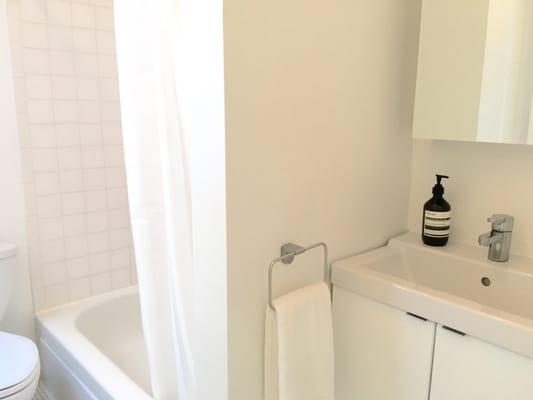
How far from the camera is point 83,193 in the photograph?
84.0 inches

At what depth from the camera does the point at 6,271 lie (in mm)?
1907

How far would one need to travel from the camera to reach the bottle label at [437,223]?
1518 millimetres

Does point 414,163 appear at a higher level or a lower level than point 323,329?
higher

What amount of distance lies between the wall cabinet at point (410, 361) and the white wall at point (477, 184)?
1.51ft

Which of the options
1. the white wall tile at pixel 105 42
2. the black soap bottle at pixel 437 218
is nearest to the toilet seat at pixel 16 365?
the white wall tile at pixel 105 42

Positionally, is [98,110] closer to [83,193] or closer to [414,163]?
[83,193]

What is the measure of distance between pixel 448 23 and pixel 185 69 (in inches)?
31.3

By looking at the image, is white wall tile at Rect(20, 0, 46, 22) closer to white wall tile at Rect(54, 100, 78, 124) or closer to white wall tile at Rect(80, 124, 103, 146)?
white wall tile at Rect(54, 100, 78, 124)

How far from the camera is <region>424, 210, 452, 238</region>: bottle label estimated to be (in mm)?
1518

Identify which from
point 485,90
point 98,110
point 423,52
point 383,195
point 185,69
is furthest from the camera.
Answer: point 98,110

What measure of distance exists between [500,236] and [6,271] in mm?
1838

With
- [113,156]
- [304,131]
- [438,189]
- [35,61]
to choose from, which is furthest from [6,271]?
[438,189]

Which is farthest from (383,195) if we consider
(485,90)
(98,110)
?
(98,110)

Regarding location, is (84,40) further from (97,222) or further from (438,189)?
(438,189)
